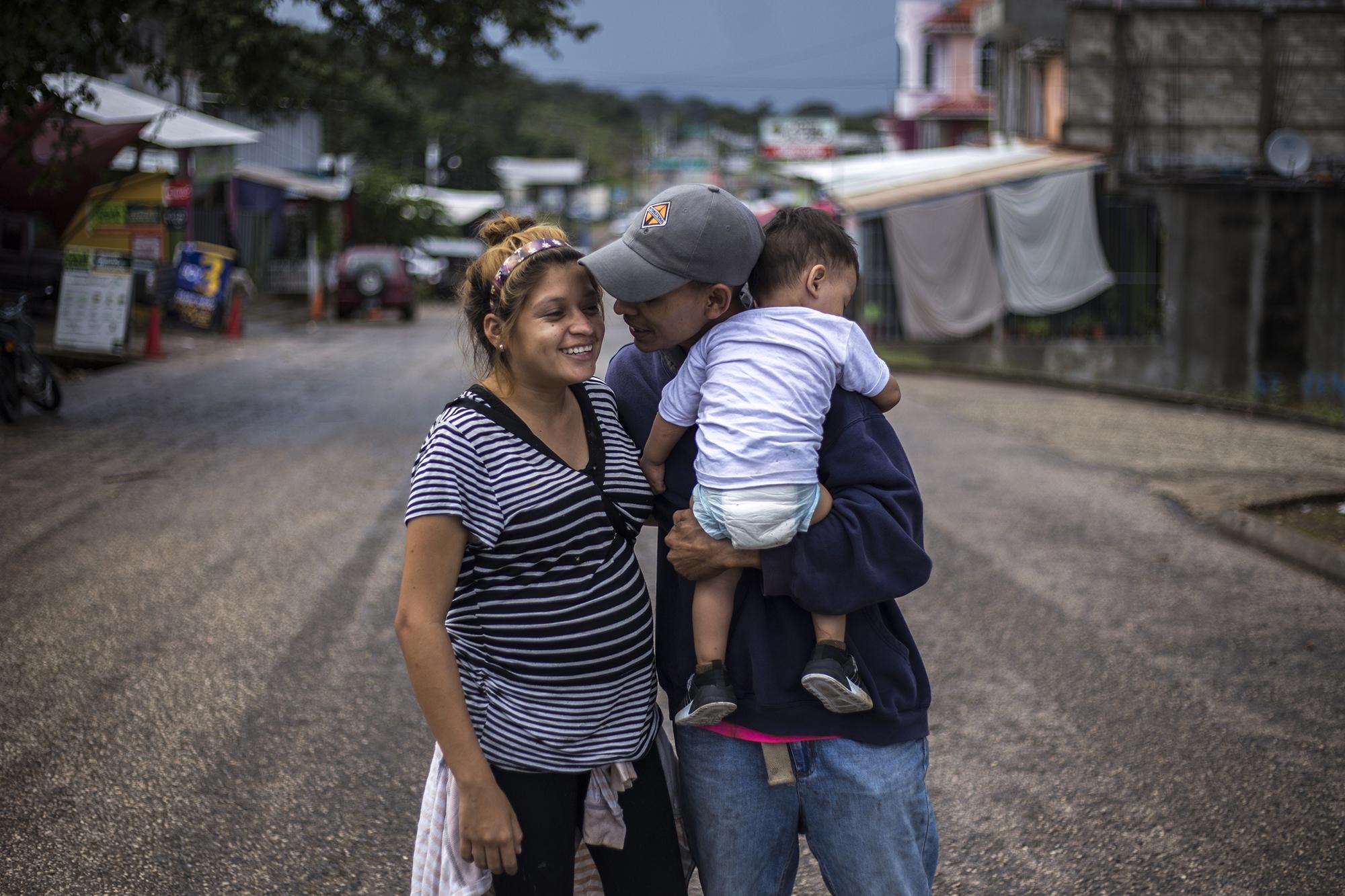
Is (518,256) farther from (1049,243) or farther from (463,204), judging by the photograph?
(463,204)

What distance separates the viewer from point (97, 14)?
11.1m

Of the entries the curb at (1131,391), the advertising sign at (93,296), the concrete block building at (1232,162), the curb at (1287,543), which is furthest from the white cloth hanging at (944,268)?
the curb at (1287,543)

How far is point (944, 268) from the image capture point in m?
22.5

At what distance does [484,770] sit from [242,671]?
142 inches

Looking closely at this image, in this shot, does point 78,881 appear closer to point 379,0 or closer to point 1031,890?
point 1031,890

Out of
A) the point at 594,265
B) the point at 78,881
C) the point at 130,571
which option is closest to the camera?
the point at 594,265

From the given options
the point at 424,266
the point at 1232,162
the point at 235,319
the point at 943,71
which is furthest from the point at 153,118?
the point at 943,71

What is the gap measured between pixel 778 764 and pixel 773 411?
0.60 metres

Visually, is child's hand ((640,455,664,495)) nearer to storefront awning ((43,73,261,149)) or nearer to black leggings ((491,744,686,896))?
black leggings ((491,744,686,896))

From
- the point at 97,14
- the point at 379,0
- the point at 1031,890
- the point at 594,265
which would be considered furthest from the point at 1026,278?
the point at 594,265

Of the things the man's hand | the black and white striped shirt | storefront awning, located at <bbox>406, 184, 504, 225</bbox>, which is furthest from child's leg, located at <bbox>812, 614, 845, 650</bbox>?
storefront awning, located at <bbox>406, 184, 504, 225</bbox>

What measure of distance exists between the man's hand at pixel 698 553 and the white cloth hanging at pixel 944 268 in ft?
68.0

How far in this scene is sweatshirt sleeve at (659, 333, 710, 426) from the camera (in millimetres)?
2213

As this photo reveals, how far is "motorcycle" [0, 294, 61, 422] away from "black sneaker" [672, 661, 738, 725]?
1152 centimetres
